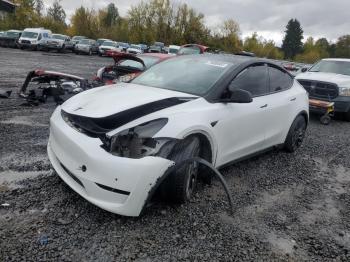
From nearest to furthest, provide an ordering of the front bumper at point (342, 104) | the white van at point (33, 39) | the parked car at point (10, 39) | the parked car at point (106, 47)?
the front bumper at point (342, 104) < the white van at point (33, 39) < the parked car at point (10, 39) < the parked car at point (106, 47)

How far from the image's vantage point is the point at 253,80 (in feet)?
15.7

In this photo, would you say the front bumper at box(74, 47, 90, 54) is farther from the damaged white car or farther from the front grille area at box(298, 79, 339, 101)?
the damaged white car

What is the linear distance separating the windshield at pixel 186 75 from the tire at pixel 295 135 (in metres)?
1.87

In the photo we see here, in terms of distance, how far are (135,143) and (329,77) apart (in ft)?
26.1

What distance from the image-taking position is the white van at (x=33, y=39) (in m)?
33.1

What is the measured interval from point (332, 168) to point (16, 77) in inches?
445

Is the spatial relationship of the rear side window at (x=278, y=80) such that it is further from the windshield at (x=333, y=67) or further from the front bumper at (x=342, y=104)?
the windshield at (x=333, y=67)

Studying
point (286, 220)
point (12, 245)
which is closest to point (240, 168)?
point (286, 220)

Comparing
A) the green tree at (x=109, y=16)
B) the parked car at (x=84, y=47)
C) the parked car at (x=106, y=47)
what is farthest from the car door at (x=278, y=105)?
the green tree at (x=109, y=16)

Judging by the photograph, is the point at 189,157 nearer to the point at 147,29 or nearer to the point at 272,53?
the point at 147,29

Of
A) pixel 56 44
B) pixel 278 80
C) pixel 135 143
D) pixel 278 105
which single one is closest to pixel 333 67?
pixel 278 80

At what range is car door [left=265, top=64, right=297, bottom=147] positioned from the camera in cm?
497

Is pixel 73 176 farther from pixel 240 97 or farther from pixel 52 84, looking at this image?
pixel 52 84

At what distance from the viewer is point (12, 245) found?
2812mm
